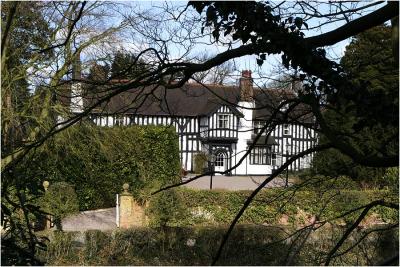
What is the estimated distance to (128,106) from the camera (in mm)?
4199

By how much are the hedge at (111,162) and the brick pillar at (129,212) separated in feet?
0.92

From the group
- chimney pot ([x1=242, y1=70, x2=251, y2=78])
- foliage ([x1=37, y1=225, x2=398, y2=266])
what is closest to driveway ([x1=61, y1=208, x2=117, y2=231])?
foliage ([x1=37, y1=225, x2=398, y2=266])

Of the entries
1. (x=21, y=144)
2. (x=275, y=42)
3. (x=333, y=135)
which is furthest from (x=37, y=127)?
(x=333, y=135)

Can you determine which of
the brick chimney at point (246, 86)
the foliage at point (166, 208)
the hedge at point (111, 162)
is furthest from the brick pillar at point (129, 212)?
the brick chimney at point (246, 86)

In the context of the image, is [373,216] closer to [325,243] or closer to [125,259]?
[325,243]

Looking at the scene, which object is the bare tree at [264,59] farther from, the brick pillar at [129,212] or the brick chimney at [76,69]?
the brick pillar at [129,212]

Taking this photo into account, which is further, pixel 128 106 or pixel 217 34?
pixel 128 106

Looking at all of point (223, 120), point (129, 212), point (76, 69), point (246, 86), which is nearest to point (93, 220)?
point (129, 212)

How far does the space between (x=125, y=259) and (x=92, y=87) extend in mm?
6188

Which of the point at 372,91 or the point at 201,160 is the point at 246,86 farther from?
the point at 201,160

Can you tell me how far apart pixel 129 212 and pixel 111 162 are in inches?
151

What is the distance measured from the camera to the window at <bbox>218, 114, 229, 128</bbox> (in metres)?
33.0

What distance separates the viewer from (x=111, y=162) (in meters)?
17.1

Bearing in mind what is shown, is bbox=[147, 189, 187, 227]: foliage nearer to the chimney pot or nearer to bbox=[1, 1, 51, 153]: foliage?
bbox=[1, 1, 51, 153]: foliage
